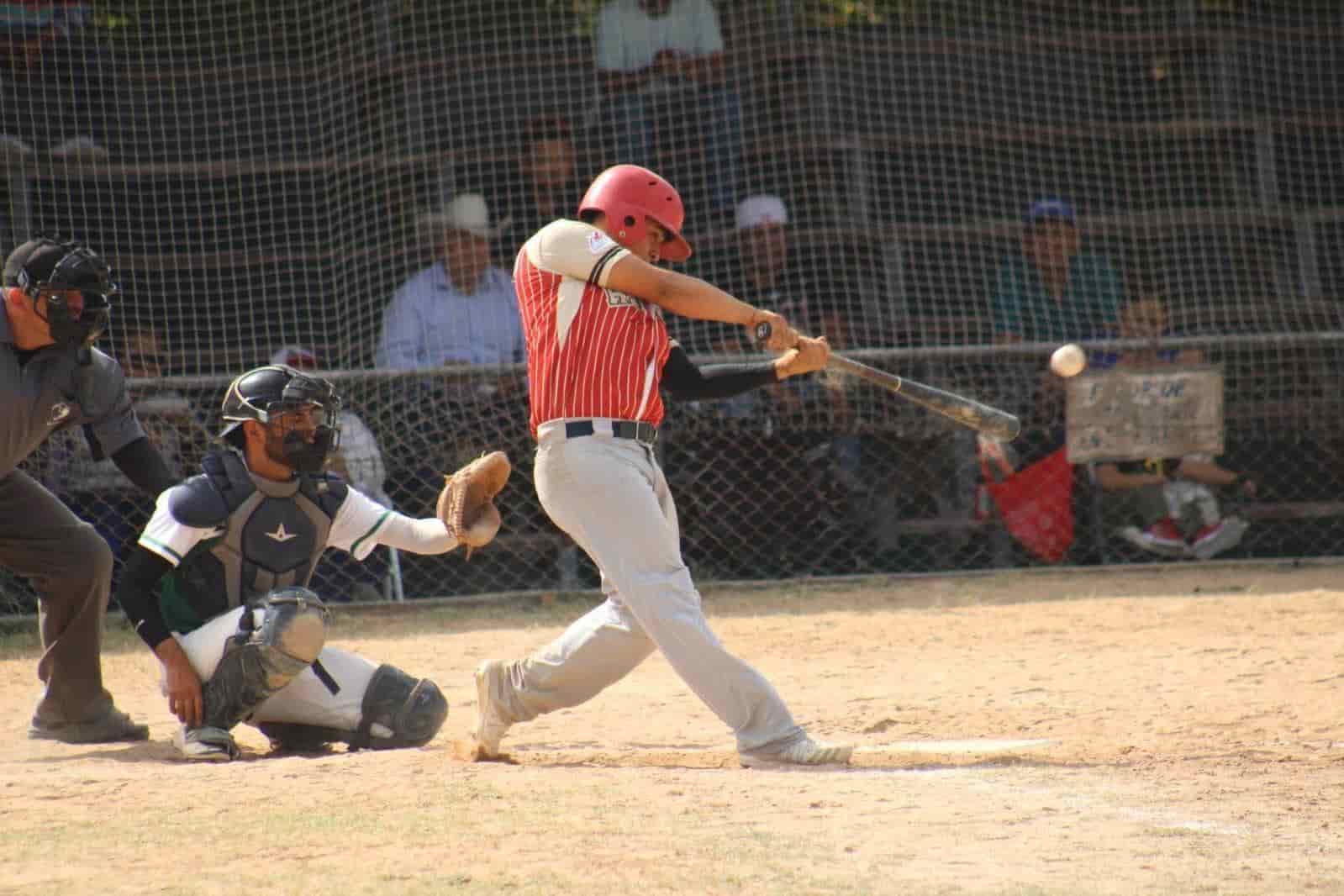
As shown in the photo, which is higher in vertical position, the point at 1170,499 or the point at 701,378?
the point at 701,378

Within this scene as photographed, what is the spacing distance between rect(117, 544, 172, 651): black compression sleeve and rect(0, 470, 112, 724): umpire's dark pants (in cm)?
60

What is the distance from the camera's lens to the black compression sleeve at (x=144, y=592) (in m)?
4.91

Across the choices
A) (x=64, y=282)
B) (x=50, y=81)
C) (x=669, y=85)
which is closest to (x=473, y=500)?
(x=64, y=282)

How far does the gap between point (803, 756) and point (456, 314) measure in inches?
187

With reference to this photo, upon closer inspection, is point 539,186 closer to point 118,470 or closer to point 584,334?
point 118,470

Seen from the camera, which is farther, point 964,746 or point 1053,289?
point 1053,289

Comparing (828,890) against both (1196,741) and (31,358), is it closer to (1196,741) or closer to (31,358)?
(1196,741)

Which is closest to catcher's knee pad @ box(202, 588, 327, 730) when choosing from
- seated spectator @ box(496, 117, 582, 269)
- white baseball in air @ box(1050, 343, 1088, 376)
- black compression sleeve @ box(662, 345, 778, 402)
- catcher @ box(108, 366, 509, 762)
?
catcher @ box(108, 366, 509, 762)

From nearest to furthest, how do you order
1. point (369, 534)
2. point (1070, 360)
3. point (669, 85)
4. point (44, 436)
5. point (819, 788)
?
point (819, 788) → point (369, 534) → point (44, 436) → point (1070, 360) → point (669, 85)

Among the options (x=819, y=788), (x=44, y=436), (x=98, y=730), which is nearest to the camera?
(x=819, y=788)

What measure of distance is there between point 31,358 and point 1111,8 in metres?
7.40

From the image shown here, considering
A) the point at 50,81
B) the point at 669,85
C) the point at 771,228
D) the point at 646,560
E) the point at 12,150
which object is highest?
the point at 50,81

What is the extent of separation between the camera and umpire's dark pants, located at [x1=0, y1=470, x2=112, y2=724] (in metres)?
5.42

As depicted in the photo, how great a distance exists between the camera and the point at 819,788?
4137 mm
